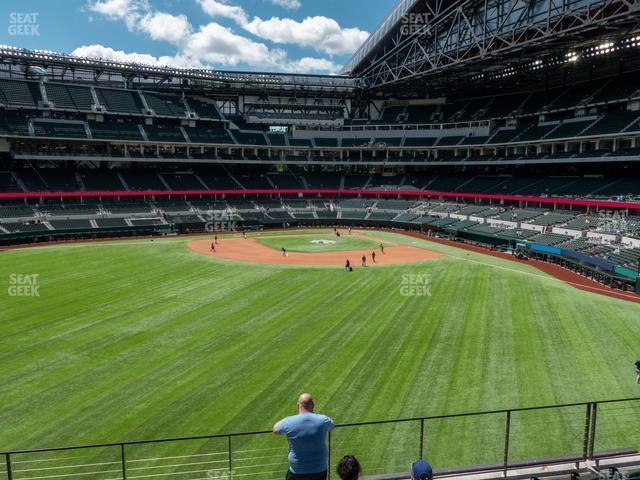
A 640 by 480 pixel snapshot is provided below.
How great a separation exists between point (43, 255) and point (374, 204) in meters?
56.6

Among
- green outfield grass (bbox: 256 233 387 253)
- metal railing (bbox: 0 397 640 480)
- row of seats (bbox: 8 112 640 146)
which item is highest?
row of seats (bbox: 8 112 640 146)

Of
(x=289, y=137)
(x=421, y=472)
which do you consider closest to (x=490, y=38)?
(x=289, y=137)

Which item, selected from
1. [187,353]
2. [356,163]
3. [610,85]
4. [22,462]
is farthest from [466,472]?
[356,163]

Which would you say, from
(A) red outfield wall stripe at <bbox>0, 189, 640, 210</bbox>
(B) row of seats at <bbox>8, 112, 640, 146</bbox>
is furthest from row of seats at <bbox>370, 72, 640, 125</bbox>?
(A) red outfield wall stripe at <bbox>0, 189, 640, 210</bbox>

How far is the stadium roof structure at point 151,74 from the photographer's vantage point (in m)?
73.8

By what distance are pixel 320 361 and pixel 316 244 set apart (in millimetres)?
38858

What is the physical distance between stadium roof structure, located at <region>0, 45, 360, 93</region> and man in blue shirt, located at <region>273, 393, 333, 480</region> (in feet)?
284

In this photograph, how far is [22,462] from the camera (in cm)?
1185

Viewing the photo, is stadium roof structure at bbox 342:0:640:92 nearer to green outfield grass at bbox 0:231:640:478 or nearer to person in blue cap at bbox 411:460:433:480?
green outfield grass at bbox 0:231:640:478

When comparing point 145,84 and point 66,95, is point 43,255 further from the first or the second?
point 145,84

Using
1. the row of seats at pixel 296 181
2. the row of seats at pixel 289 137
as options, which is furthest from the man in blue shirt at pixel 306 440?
the row of seats at pixel 289 137

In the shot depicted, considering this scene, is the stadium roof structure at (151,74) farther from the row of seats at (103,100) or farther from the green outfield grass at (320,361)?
the green outfield grass at (320,361)

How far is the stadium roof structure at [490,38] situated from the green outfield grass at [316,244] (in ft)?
99.4

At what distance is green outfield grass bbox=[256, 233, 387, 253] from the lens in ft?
176
